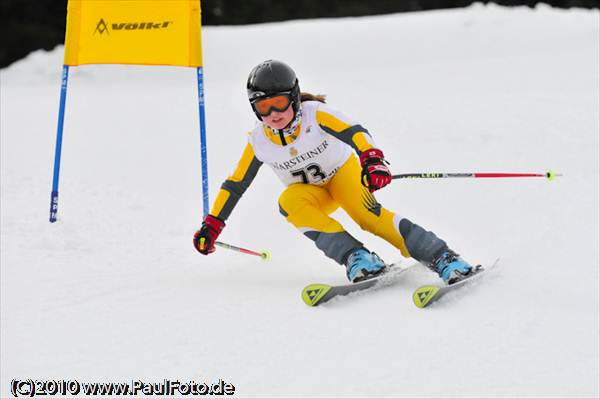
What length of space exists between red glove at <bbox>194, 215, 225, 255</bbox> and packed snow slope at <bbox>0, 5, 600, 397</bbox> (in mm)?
221

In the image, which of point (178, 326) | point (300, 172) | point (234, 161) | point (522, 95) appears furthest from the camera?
point (522, 95)

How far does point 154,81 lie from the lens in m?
11.1

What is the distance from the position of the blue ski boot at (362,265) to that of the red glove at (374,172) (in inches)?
15.1

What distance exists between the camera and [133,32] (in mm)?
5773

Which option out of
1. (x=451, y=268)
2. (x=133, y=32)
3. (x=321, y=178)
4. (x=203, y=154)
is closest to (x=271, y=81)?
(x=321, y=178)

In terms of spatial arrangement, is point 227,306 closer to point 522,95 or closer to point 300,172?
point 300,172

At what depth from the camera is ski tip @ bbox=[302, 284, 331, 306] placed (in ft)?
13.4

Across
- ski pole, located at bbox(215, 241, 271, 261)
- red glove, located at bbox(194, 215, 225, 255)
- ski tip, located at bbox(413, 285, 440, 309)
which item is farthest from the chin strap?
ski tip, located at bbox(413, 285, 440, 309)

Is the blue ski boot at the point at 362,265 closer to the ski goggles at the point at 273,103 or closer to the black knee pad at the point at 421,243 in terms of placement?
the black knee pad at the point at 421,243

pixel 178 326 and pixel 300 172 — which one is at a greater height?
pixel 300 172

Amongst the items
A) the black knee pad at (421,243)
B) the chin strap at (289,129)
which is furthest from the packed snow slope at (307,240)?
the chin strap at (289,129)

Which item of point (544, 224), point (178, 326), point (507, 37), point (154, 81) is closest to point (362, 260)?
point (178, 326)

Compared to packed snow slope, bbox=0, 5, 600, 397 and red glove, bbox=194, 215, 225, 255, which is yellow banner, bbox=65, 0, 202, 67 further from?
red glove, bbox=194, 215, 225, 255

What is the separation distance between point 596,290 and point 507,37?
8149 mm
